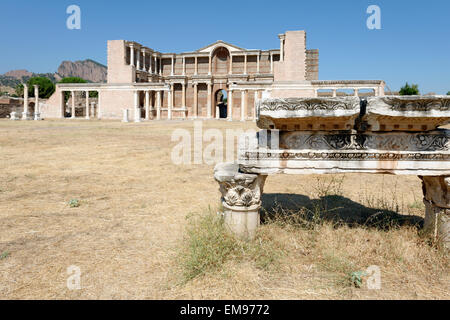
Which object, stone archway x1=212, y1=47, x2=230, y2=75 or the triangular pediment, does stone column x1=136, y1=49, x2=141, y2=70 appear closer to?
the triangular pediment

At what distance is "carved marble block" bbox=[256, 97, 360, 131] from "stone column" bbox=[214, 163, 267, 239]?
693mm

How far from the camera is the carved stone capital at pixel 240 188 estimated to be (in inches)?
129

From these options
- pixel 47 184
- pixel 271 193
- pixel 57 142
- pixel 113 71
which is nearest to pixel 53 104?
pixel 113 71

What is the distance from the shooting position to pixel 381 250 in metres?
3.14

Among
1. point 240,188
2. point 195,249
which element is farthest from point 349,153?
point 195,249

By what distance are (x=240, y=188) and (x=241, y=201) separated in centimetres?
15

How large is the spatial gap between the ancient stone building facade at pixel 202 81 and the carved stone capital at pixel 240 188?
33.9m

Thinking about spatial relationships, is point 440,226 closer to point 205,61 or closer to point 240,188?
point 240,188

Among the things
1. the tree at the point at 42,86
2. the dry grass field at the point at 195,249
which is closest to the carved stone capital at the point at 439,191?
the dry grass field at the point at 195,249

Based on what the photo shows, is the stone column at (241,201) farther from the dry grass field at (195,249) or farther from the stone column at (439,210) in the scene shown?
the stone column at (439,210)

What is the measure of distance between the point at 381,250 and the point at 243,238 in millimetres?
1436

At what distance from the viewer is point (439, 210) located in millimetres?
3229

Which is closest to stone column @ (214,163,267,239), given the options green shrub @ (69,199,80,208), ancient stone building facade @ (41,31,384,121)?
green shrub @ (69,199,80,208)
